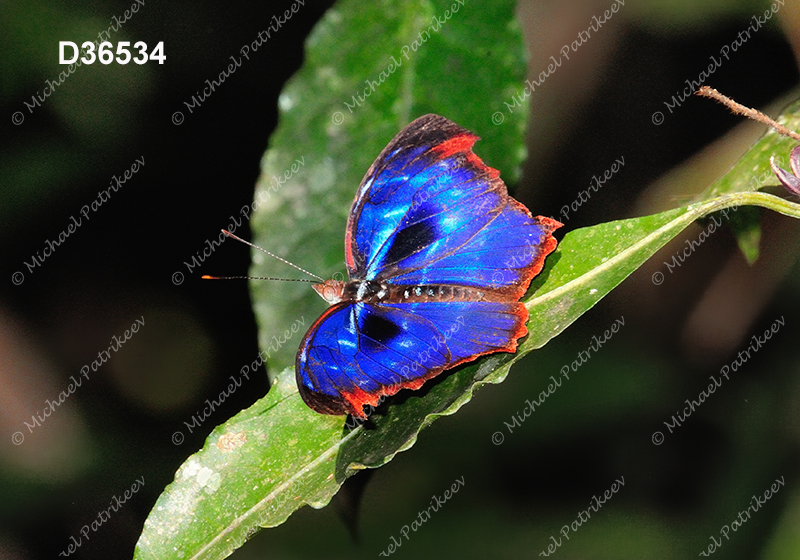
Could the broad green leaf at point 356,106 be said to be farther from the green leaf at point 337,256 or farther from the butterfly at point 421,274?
the butterfly at point 421,274

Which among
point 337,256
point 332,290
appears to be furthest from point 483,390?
point 332,290

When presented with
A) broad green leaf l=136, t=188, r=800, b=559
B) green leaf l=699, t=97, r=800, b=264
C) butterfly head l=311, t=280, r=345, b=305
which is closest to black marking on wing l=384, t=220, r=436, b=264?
butterfly head l=311, t=280, r=345, b=305

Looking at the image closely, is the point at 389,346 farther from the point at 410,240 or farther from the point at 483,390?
the point at 483,390

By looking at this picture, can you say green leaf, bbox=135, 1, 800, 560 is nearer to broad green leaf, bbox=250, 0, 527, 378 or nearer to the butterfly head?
broad green leaf, bbox=250, 0, 527, 378

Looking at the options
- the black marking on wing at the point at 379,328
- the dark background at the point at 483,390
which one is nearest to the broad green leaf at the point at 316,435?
the black marking on wing at the point at 379,328

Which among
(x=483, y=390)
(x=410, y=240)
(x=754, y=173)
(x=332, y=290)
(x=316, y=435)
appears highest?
(x=754, y=173)

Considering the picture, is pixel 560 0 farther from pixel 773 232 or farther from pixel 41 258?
pixel 41 258

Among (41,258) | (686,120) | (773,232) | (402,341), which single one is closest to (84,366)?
(41,258)
